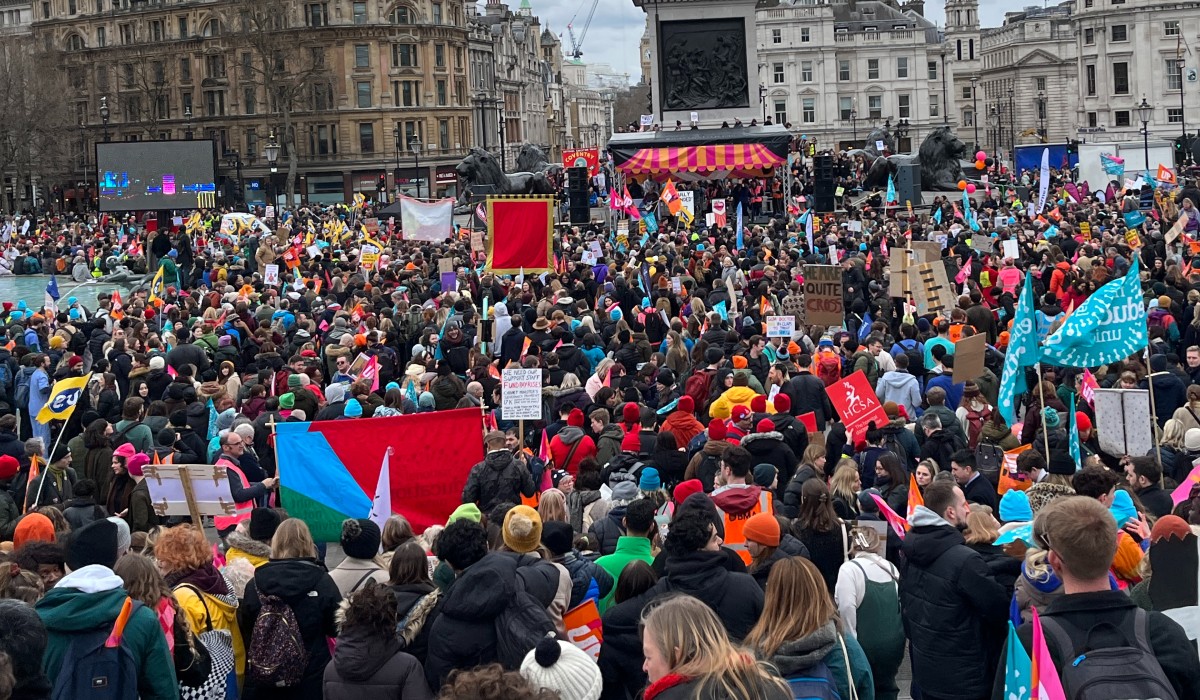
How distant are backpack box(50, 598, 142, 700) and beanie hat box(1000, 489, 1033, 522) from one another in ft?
13.8

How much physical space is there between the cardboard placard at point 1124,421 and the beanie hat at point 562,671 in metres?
5.98

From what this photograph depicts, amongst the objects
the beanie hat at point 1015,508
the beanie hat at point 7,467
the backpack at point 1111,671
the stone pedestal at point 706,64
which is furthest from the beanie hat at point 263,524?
the stone pedestal at point 706,64

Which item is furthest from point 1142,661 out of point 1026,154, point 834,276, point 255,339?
point 1026,154

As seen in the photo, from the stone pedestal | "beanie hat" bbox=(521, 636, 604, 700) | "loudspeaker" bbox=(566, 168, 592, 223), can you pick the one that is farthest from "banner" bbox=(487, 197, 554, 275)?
the stone pedestal

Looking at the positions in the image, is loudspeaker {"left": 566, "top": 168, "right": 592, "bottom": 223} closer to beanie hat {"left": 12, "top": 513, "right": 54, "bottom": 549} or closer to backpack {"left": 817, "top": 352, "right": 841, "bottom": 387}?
backpack {"left": 817, "top": 352, "right": 841, "bottom": 387}

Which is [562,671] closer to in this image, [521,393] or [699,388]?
[521,393]

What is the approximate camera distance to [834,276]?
1623cm

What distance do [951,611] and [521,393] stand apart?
19.2ft

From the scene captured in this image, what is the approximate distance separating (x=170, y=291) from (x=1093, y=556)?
21.2 meters

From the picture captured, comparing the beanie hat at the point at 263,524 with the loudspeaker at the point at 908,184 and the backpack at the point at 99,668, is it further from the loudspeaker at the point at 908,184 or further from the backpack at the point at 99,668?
the loudspeaker at the point at 908,184

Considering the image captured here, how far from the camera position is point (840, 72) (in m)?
112

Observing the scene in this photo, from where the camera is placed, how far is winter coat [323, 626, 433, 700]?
5883 mm

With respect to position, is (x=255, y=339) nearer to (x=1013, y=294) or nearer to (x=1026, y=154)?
(x=1013, y=294)

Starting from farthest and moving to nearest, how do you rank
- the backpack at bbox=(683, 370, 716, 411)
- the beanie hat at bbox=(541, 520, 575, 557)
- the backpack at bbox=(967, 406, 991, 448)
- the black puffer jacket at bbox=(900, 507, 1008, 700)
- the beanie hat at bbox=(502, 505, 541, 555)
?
the backpack at bbox=(683, 370, 716, 411) → the backpack at bbox=(967, 406, 991, 448) → the beanie hat at bbox=(541, 520, 575, 557) → the beanie hat at bbox=(502, 505, 541, 555) → the black puffer jacket at bbox=(900, 507, 1008, 700)
